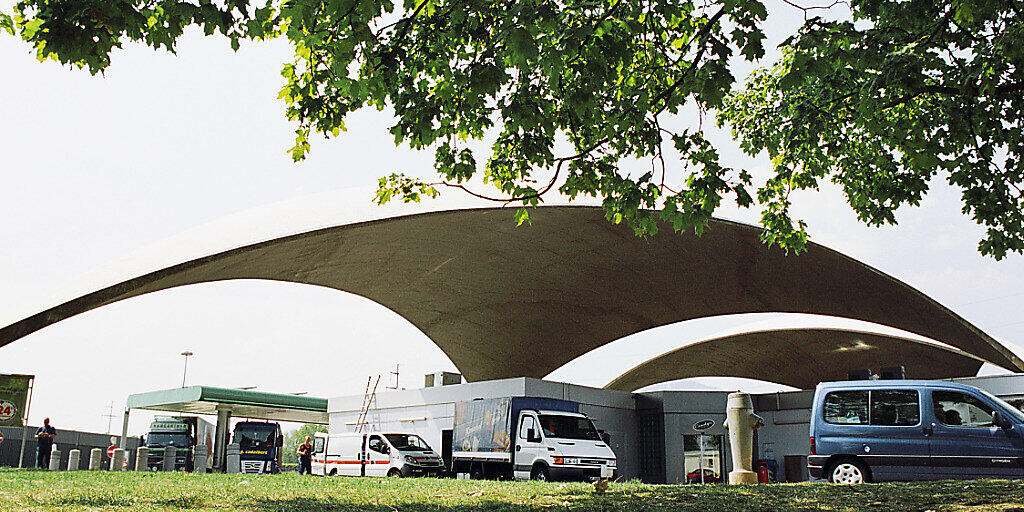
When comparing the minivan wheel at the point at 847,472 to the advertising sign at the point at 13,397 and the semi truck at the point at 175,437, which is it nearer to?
the advertising sign at the point at 13,397

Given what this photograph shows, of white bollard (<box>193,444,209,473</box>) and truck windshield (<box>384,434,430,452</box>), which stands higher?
truck windshield (<box>384,434,430,452</box>)

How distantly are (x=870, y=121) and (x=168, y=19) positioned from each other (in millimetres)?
6698

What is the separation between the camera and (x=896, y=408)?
11.7 metres

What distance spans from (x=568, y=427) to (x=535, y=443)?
33.7 inches

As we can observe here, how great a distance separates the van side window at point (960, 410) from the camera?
1116 cm

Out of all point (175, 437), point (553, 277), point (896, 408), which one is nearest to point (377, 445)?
point (553, 277)

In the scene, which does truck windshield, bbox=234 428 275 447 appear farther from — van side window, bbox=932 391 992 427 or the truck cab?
van side window, bbox=932 391 992 427

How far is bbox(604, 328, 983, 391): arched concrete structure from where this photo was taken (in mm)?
34531

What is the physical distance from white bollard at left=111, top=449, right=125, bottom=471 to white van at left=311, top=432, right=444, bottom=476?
5.69 meters

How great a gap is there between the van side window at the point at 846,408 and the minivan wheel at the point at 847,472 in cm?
64

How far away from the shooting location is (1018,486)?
761 centimetres

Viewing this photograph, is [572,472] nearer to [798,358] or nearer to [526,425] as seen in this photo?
[526,425]

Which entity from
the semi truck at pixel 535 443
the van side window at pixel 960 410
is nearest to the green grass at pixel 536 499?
the van side window at pixel 960 410

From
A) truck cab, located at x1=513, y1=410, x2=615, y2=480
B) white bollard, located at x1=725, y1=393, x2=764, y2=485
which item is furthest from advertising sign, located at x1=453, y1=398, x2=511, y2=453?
white bollard, located at x1=725, y1=393, x2=764, y2=485
